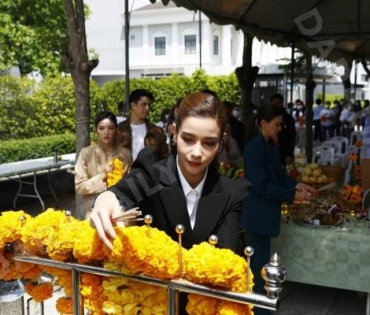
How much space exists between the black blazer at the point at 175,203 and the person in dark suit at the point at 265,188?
165 centimetres

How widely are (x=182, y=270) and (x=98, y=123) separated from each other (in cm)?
292

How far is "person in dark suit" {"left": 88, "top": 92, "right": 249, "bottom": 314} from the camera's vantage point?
4.85 feet

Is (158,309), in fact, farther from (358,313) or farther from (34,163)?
(34,163)

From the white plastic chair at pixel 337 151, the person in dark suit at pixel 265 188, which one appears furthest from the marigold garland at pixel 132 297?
the white plastic chair at pixel 337 151

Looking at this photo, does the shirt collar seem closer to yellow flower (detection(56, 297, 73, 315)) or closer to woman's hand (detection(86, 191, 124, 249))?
woman's hand (detection(86, 191, 124, 249))

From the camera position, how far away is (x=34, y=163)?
7.57 m

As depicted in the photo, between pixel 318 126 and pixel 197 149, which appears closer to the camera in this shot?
pixel 197 149

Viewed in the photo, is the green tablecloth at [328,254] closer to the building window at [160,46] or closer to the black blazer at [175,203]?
the black blazer at [175,203]

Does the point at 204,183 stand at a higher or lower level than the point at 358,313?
higher

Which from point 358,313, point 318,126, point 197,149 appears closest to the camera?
point 197,149

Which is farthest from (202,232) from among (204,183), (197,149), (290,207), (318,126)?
(318,126)

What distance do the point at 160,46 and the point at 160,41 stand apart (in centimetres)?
39

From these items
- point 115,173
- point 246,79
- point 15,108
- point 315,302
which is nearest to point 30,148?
point 15,108

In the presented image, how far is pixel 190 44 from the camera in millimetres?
35156
